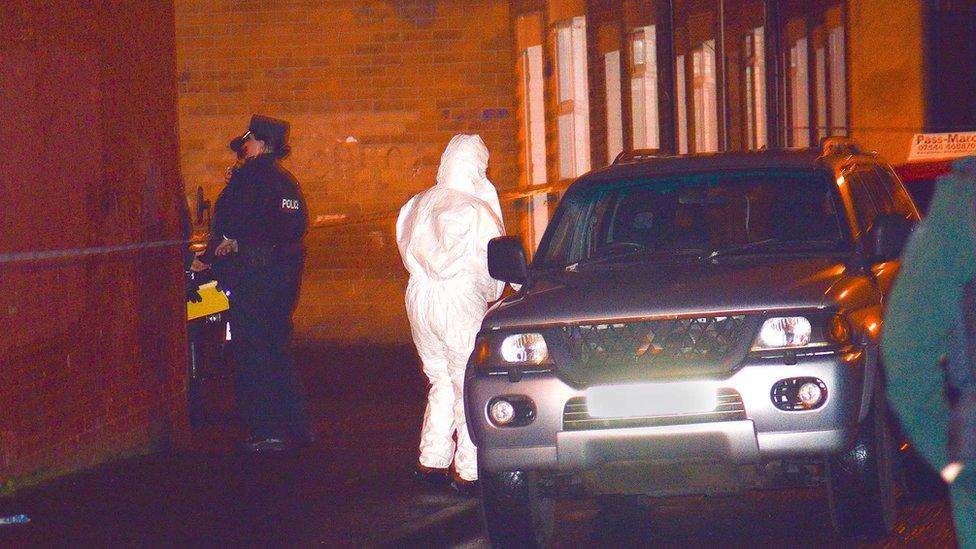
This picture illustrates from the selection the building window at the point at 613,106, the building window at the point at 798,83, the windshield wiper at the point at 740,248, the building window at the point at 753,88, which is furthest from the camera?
the building window at the point at 798,83

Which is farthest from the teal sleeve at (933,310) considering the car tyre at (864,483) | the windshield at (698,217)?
the windshield at (698,217)

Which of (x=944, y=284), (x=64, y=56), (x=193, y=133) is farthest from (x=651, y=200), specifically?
(x=193, y=133)

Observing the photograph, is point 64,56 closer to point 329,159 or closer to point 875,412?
point 875,412

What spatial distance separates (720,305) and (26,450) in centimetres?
360

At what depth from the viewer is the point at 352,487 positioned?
8.36 metres

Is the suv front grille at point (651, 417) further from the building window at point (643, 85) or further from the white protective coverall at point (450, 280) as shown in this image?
the building window at point (643, 85)

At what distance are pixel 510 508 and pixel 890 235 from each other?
1870 millimetres

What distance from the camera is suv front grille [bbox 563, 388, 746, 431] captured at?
6.32 meters

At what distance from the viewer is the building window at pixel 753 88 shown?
20531mm

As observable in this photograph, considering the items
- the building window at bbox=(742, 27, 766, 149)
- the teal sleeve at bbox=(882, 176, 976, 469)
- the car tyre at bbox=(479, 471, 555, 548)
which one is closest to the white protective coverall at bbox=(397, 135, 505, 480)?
the car tyre at bbox=(479, 471, 555, 548)

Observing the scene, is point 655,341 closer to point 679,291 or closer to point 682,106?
point 679,291

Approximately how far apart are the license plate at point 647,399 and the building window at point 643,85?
12.3 meters

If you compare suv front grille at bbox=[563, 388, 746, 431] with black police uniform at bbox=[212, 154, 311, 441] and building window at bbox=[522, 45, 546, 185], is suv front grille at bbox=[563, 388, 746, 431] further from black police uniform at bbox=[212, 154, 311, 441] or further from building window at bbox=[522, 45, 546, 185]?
building window at bbox=[522, 45, 546, 185]

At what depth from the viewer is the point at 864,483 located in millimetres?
6488
